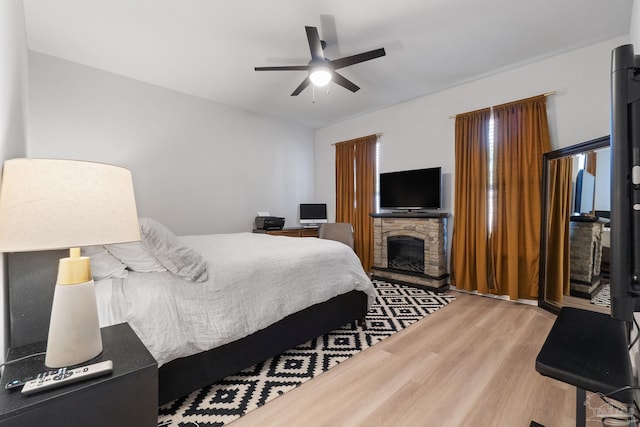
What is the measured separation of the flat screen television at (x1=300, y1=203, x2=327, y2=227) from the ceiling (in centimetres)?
222

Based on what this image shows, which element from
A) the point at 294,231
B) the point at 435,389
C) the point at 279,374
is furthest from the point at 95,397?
the point at 294,231

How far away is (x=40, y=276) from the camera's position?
3.52ft

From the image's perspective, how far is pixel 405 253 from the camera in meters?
4.19

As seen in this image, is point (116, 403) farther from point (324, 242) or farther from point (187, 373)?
point (324, 242)

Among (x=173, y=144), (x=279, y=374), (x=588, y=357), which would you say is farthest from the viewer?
(x=173, y=144)

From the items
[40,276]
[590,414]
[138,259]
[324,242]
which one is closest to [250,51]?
[324,242]

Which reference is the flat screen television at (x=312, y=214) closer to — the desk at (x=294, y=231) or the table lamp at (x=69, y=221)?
the desk at (x=294, y=231)

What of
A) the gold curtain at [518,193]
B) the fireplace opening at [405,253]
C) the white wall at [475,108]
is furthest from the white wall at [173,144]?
the gold curtain at [518,193]

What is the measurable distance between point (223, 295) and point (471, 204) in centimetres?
328

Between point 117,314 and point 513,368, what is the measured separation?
2.51 metres

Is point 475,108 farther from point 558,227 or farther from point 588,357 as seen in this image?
point 588,357

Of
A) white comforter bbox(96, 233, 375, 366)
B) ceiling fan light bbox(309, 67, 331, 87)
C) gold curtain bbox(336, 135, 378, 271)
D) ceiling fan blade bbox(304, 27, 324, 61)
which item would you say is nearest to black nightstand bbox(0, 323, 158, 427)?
white comforter bbox(96, 233, 375, 366)

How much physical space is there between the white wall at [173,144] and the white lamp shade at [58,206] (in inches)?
111

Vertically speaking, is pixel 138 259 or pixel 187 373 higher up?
pixel 138 259
